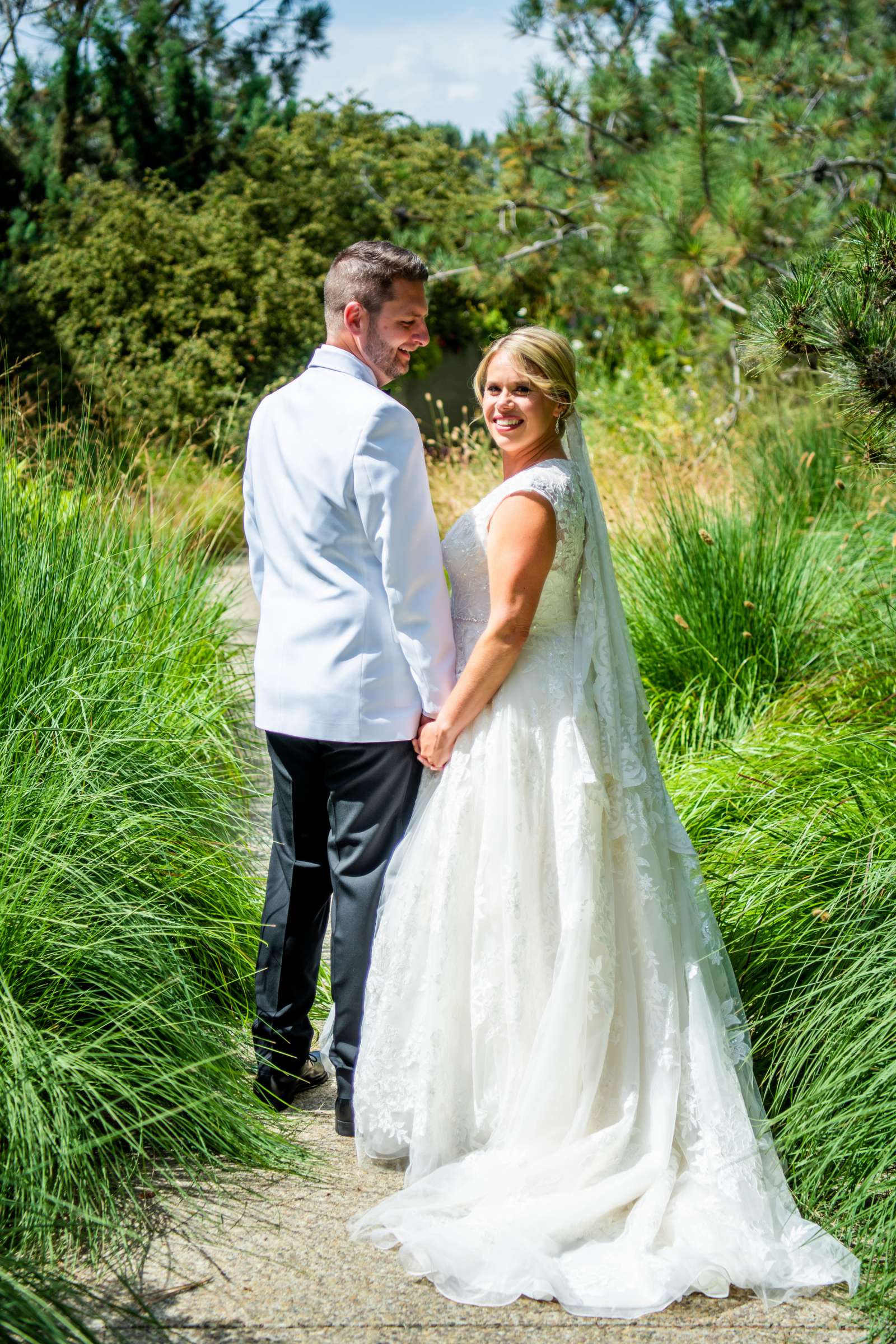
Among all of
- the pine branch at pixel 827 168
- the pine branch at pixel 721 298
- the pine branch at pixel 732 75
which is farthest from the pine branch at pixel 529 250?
the pine branch at pixel 827 168

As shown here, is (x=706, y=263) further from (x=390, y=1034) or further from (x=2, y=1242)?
(x=2, y=1242)

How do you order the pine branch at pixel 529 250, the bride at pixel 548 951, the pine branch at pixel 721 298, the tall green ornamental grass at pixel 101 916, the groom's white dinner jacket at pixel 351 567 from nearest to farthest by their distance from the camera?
1. the tall green ornamental grass at pixel 101 916
2. the bride at pixel 548 951
3. the groom's white dinner jacket at pixel 351 567
4. the pine branch at pixel 721 298
5. the pine branch at pixel 529 250

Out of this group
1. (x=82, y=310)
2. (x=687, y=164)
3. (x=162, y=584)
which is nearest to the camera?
(x=162, y=584)

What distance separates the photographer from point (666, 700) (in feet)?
16.3

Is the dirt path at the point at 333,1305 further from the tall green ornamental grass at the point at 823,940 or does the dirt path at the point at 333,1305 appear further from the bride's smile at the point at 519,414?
the bride's smile at the point at 519,414

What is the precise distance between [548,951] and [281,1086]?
2.90 feet

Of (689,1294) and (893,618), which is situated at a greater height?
(893,618)

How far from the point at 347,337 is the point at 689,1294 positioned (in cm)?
229

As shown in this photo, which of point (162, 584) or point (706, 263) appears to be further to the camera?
point (706, 263)

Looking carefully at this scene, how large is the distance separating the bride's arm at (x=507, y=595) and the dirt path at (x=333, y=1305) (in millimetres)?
1163

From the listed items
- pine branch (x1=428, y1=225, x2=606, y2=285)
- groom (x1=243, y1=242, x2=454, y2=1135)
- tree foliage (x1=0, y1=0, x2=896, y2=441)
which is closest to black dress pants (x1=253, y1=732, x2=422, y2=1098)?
groom (x1=243, y1=242, x2=454, y2=1135)

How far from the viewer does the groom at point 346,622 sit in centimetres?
280

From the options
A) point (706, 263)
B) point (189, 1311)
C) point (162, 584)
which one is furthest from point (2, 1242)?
point (706, 263)

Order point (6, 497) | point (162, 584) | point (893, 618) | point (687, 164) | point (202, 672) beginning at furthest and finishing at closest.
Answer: point (687, 164)
point (202, 672)
point (162, 584)
point (893, 618)
point (6, 497)
